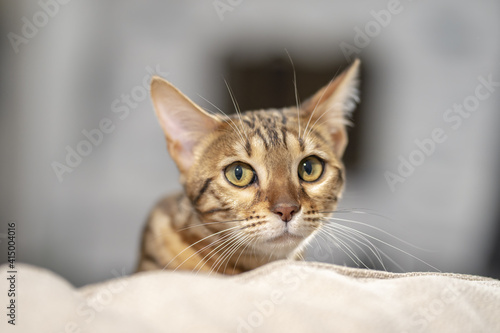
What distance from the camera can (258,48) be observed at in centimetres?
309

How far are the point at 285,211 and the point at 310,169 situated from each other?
201 millimetres

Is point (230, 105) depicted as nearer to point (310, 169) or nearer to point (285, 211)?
point (310, 169)

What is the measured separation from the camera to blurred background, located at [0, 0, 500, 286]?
109 inches

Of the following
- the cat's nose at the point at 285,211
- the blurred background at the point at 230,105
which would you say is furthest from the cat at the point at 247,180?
the blurred background at the point at 230,105

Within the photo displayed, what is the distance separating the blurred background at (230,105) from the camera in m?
2.77

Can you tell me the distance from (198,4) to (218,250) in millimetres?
2349

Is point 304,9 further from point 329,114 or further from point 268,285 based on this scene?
point 268,285

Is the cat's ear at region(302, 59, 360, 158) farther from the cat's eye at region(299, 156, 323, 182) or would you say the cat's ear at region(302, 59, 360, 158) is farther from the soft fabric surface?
the soft fabric surface

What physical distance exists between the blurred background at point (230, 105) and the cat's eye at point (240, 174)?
4.37 feet

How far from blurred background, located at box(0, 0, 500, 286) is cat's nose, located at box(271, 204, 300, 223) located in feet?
4.87

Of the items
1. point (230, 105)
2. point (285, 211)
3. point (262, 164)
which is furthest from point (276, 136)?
point (230, 105)

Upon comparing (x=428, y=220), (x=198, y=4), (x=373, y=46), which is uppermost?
(x=198, y=4)

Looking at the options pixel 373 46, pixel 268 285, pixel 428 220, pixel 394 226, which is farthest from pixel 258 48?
pixel 268 285

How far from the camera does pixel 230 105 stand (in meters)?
2.45
